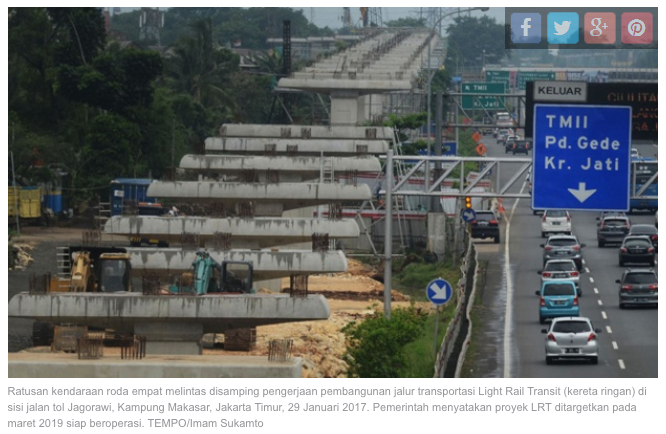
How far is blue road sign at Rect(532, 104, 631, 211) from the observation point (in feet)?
130

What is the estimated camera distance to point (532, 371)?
44344 mm

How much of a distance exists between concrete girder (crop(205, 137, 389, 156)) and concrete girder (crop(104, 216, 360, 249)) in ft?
65.6

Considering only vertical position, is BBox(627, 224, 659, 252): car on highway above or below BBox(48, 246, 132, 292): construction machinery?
below

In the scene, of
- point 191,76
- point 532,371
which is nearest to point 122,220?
point 532,371

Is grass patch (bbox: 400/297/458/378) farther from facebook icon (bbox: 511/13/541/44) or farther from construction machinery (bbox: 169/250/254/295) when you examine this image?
facebook icon (bbox: 511/13/541/44)

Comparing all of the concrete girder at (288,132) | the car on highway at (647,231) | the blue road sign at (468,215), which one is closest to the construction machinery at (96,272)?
the concrete girder at (288,132)

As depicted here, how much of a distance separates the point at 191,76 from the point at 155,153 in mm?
25182

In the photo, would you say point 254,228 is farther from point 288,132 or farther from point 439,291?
point 288,132

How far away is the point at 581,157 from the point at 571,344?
303 inches

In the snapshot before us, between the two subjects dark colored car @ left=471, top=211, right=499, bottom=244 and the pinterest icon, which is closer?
the pinterest icon

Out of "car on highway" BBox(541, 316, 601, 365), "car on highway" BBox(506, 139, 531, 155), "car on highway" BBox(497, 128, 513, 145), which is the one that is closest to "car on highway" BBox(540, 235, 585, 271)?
"car on highway" BBox(541, 316, 601, 365)
